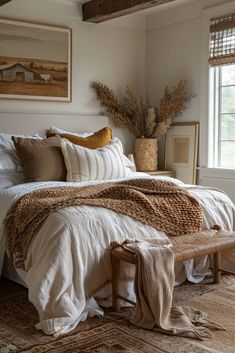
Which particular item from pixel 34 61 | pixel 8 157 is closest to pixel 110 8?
pixel 34 61

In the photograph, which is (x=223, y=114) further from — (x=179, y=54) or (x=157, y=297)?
(x=157, y=297)

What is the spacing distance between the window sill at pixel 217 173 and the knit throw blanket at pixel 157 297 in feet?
7.14

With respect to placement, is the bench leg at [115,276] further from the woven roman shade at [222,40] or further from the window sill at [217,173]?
the woven roman shade at [222,40]

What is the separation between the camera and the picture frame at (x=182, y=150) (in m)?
5.05

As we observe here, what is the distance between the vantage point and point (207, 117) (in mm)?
4922

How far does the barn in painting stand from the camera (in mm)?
4462

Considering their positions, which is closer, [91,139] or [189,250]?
[189,250]

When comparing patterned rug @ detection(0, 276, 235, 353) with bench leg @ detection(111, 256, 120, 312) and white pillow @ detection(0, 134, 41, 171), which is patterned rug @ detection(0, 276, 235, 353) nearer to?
bench leg @ detection(111, 256, 120, 312)

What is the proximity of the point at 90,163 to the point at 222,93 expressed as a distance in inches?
69.8

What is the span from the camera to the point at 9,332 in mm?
2584

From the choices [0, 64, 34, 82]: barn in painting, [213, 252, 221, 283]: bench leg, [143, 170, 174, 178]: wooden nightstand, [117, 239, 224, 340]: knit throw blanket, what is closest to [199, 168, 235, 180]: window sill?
[143, 170, 174, 178]: wooden nightstand

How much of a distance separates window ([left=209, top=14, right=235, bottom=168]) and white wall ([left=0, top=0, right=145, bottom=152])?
1.01 meters

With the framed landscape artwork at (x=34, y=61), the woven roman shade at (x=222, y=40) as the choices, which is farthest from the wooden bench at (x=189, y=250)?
the framed landscape artwork at (x=34, y=61)

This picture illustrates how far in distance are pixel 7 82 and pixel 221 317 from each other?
289cm
